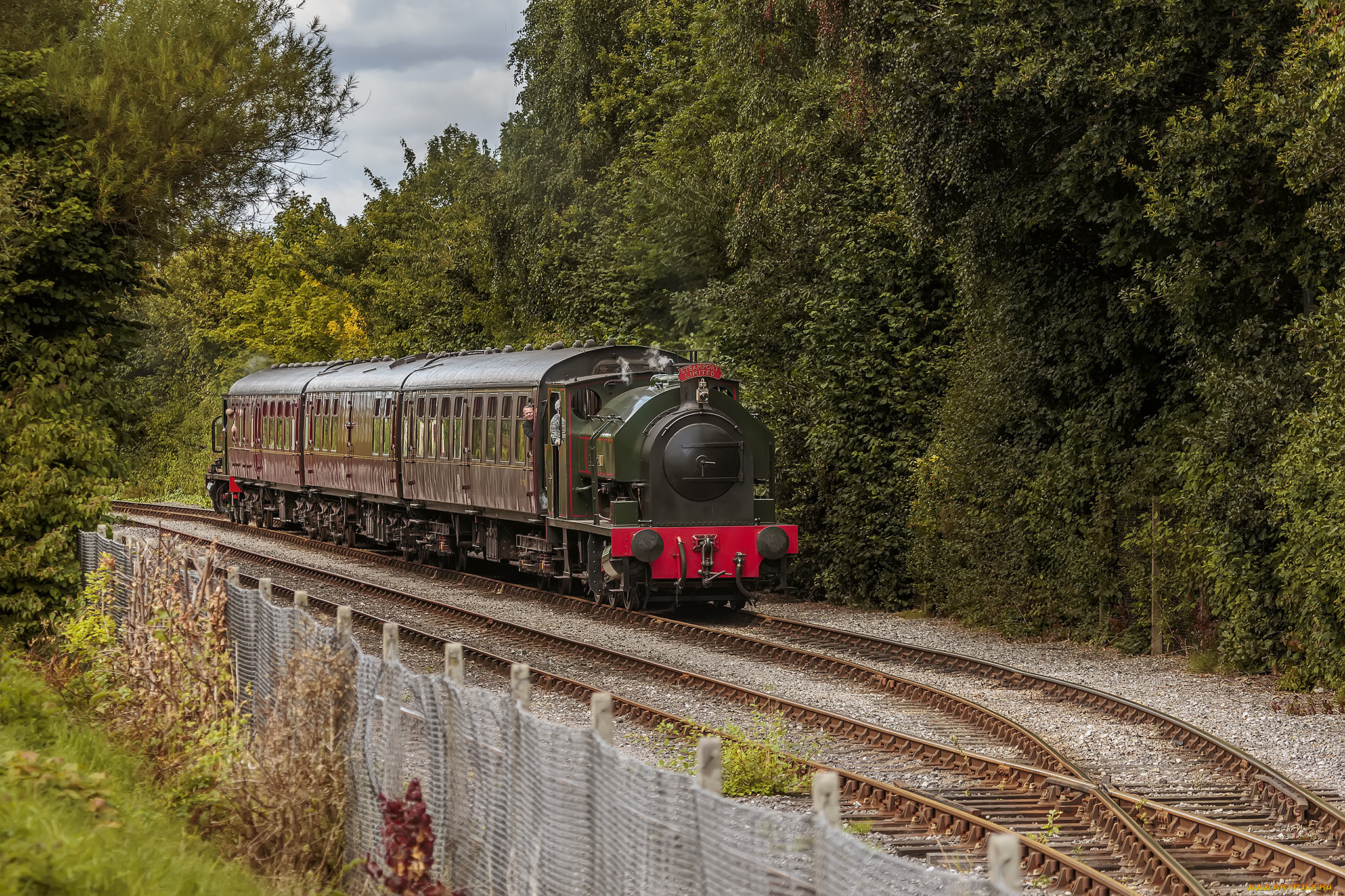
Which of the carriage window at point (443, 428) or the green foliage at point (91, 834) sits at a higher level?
the carriage window at point (443, 428)

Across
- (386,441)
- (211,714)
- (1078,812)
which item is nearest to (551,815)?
(1078,812)

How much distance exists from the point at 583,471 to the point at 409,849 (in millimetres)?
13139

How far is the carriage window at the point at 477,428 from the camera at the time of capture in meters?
22.7

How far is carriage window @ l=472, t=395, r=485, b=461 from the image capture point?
2267cm

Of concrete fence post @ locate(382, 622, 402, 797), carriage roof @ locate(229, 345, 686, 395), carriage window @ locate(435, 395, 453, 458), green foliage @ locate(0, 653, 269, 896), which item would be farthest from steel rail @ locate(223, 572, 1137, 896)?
carriage window @ locate(435, 395, 453, 458)

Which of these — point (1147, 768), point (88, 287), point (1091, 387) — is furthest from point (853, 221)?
point (1147, 768)

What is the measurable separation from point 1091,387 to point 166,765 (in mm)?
12885

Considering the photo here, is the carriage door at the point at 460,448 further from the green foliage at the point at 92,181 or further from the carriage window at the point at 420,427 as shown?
the green foliage at the point at 92,181

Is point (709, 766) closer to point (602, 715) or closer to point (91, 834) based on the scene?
point (602, 715)

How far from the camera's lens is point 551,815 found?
20.5 ft

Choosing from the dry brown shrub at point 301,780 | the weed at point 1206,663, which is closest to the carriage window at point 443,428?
the weed at point 1206,663

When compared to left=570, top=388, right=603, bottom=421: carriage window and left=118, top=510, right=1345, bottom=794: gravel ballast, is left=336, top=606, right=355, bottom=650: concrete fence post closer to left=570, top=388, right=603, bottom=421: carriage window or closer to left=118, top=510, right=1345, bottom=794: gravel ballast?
left=118, top=510, right=1345, bottom=794: gravel ballast

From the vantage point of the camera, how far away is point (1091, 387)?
1838 cm

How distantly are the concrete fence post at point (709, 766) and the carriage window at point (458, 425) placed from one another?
18.4 m
